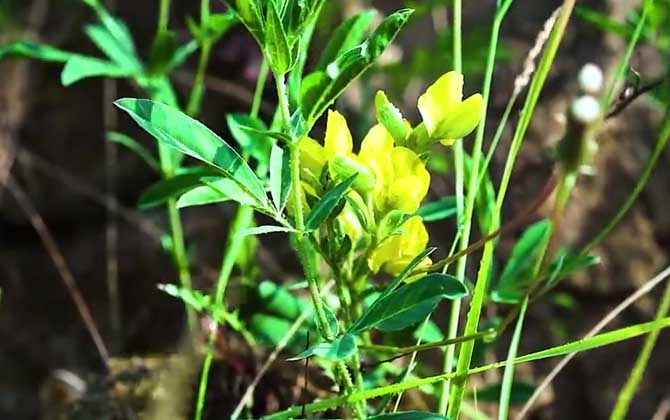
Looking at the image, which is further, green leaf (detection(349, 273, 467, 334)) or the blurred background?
the blurred background

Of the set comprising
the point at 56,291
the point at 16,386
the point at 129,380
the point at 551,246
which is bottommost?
the point at 16,386

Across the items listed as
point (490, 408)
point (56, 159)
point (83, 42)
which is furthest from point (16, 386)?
point (490, 408)

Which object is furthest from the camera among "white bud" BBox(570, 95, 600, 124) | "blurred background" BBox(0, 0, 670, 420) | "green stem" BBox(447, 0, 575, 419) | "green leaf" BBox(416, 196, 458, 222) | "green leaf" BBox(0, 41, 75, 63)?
"blurred background" BBox(0, 0, 670, 420)

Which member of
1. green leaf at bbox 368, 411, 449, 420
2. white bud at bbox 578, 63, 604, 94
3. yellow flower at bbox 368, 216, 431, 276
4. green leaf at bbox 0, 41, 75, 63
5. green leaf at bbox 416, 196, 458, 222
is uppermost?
green leaf at bbox 0, 41, 75, 63

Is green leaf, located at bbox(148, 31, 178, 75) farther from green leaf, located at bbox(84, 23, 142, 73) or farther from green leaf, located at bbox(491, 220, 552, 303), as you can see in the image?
green leaf, located at bbox(491, 220, 552, 303)

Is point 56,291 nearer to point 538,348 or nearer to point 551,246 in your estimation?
point 538,348

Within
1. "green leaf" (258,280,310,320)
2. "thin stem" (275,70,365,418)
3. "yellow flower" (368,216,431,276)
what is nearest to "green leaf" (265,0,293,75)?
"thin stem" (275,70,365,418)

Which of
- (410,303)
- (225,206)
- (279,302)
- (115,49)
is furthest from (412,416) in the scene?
(225,206)
